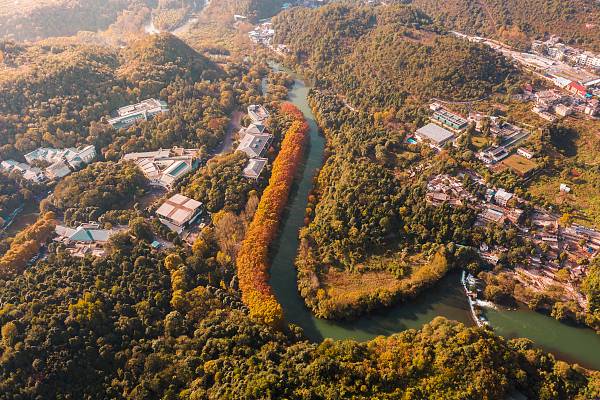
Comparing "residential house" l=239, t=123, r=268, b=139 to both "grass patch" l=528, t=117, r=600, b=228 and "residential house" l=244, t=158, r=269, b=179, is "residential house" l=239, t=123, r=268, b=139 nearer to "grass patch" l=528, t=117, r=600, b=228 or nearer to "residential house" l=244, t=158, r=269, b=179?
"residential house" l=244, t=158, r=269, b=179

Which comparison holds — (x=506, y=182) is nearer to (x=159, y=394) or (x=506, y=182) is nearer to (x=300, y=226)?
(x=300, y=226)

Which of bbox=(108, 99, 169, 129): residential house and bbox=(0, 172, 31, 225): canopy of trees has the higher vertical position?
bbox=(108, 99, 169, 129): residential house

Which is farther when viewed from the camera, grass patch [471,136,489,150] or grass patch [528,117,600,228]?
grass patch [471,136,489,150]

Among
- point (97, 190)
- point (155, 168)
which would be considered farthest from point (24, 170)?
point (155, 168)

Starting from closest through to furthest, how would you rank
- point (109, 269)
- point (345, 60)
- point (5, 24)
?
point (109, 269) < point (345, 60) < point (5, 24)

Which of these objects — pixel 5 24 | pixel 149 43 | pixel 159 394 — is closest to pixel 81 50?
pixel 149 43

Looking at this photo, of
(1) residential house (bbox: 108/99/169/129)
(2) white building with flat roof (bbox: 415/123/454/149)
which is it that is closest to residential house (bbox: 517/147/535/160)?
(2) white building with flat roof (bbox: 415/123/454/149)

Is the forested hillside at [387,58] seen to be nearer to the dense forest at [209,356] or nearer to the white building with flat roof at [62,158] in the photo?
the white building with flat roof at [62,158]
